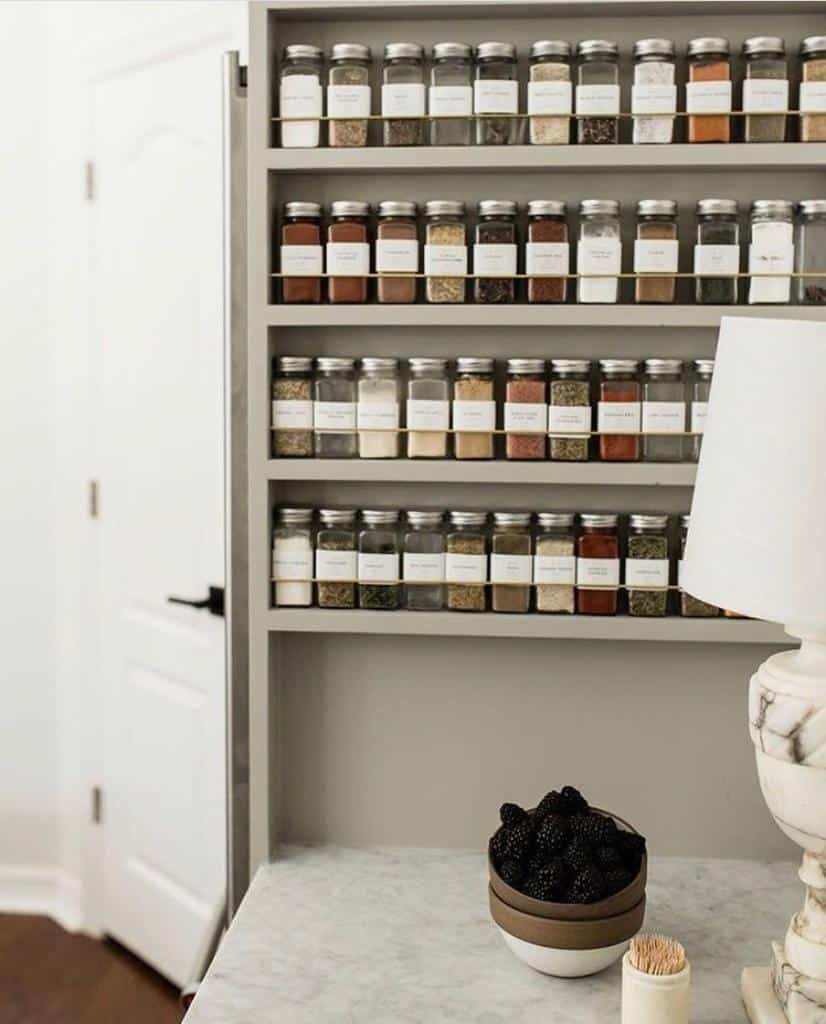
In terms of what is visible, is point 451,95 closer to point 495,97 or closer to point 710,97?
point 495,97

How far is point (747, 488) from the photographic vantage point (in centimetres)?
132

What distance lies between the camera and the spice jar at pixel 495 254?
73.9 inches

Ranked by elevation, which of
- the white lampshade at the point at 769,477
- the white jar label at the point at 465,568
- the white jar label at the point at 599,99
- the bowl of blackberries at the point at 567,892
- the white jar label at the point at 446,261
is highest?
the white jar label at the point at 599,99

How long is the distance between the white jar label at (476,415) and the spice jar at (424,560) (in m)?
0.14

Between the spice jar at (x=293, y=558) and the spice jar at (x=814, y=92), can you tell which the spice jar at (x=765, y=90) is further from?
the spice jar at (x=293, y=558)

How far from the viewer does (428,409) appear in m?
1.91

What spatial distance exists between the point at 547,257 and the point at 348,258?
0.93 ft

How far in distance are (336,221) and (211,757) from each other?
4.59 feet

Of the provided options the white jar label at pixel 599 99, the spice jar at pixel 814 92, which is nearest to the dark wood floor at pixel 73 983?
the white jar label at pixel 599 99

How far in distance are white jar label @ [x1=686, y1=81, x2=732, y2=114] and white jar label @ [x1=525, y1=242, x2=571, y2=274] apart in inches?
10.3

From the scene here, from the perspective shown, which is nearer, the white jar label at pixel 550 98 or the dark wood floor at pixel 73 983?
the white jar label at pixel 550 98

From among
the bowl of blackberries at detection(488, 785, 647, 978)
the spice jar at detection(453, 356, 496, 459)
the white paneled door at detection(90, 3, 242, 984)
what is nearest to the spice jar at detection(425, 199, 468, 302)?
the spice jar at detection(453, 356, 496, 459)

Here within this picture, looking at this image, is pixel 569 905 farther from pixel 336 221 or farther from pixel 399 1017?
pixel 336 221

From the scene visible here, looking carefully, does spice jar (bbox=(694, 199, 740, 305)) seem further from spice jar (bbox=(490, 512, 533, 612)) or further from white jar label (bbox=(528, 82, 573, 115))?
spice jar (bbox=(490, 512, 533, 612))
